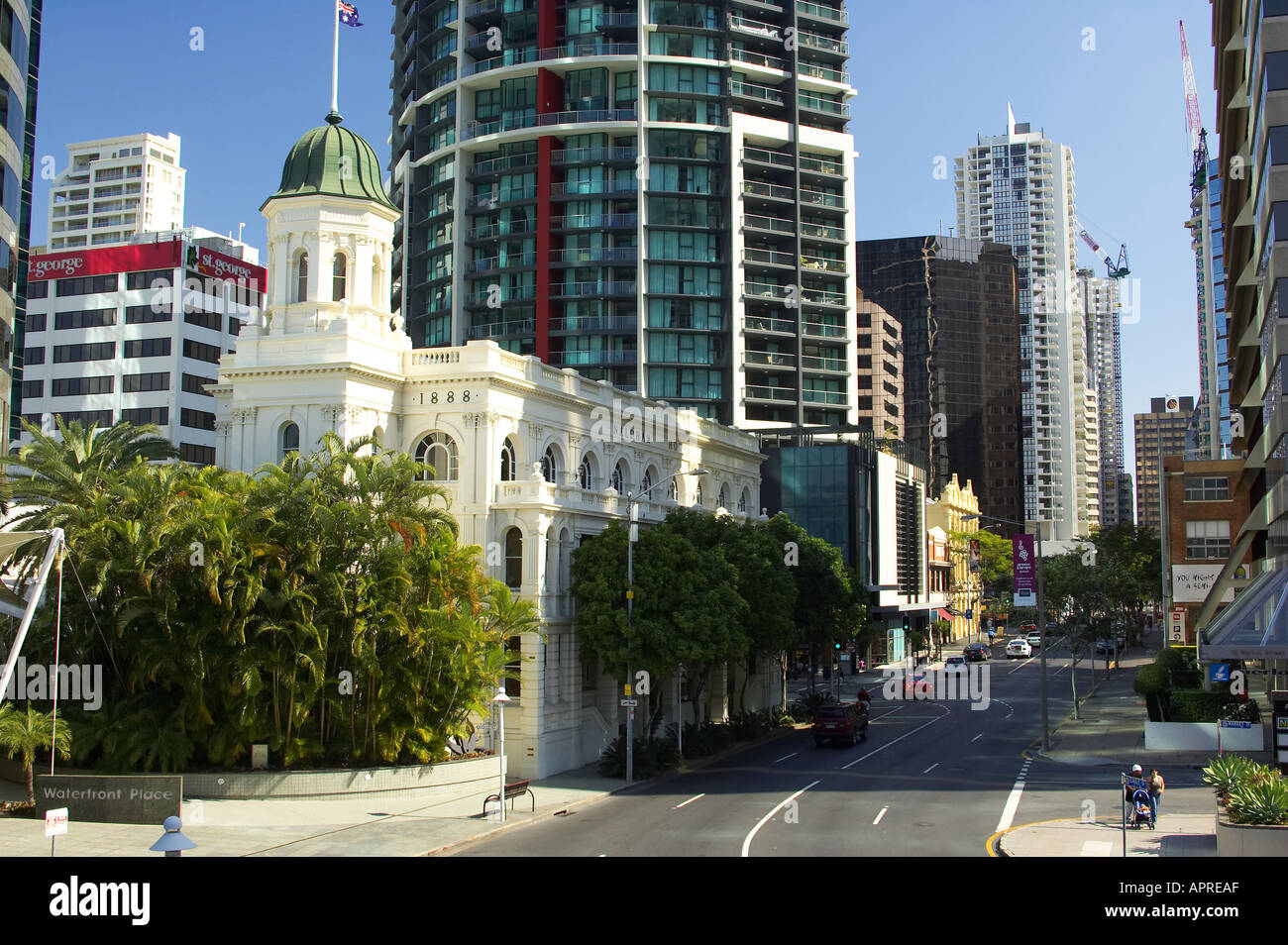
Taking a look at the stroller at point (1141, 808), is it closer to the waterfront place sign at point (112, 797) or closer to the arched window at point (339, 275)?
the waterfront place sign at point (112, 797)

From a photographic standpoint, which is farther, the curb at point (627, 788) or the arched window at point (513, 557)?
the arched window at point (513, 557)

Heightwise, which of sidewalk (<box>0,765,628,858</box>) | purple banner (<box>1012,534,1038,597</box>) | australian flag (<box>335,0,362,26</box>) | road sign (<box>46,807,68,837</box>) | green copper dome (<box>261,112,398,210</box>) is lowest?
sidewalk (<box>0,765,628,858</box>)

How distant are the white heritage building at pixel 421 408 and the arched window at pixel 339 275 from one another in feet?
0.19

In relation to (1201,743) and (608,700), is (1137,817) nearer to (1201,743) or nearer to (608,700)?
(1201,743)

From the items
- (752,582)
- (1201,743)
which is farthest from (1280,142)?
(752,582)

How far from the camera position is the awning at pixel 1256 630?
3638 centimetres

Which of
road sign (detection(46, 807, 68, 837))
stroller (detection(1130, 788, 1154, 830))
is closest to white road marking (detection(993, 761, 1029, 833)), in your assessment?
stroller (detection(1130, 788, 1154, 830))

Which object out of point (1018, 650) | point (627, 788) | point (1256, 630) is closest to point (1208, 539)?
point (1018, 650)

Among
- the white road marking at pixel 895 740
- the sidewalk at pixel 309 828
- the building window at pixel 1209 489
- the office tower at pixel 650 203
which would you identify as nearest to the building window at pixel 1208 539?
the building window at pixel 1209 489

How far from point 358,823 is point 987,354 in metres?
167

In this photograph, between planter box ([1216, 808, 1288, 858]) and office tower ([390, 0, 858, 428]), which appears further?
office tower ([390, 0, 858, 428])

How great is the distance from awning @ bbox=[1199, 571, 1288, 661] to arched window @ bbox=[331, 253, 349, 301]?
34714 mm

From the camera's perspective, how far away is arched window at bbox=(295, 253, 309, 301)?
49000 millimetres

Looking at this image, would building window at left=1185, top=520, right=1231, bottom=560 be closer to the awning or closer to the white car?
the white car
